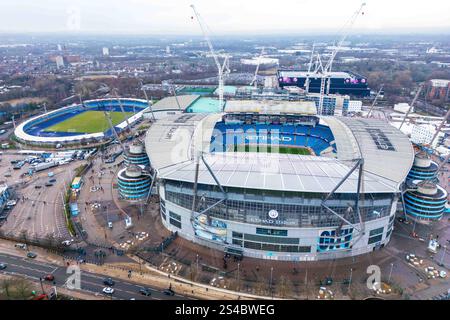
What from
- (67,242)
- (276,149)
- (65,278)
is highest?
(276,149)

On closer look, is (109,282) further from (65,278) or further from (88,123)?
(88,123)

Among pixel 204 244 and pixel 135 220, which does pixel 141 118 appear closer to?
pixel 135 220

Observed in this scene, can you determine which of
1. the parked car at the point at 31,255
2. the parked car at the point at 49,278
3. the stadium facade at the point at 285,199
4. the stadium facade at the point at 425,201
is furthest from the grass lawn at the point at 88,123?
the stadium facade at the point at 425,201

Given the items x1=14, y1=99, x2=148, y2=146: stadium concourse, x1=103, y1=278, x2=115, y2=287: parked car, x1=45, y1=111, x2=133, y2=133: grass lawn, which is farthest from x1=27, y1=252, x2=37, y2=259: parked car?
x1=45, y1=111, x2=133, y2=133: grass lawn

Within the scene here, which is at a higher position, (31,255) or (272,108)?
(272,108)

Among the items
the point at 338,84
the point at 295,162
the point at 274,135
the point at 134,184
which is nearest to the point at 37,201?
the point at 134,184
